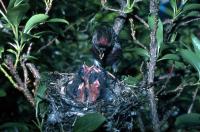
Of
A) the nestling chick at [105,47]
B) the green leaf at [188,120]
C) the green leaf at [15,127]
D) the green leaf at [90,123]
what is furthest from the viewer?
the nestling chick at [105,47]

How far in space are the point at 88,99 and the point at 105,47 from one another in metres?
0.28

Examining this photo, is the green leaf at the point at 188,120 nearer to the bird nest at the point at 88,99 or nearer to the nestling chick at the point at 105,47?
the bird nest at the point at 88,99

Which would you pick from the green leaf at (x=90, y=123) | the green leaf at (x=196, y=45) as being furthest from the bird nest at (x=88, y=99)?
the green leaf at (x=196, y=45)

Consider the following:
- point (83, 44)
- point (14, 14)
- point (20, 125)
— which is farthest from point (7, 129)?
point (83, 44)

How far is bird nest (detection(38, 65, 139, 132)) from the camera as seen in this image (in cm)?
161

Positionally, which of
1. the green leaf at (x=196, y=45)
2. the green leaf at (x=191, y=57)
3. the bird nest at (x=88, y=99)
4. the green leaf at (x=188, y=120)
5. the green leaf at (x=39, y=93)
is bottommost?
the green leaf at (x=188, y=120)

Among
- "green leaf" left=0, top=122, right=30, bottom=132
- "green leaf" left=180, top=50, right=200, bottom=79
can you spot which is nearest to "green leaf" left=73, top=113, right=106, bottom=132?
"green leaf" left=0, top=122, right=30, bottom=132

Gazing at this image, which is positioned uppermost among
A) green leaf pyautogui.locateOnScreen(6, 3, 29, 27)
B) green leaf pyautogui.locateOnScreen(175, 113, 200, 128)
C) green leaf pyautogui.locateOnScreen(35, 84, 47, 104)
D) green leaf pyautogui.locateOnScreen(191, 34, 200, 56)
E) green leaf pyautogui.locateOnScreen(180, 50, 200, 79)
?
green leaf pyautogui.locateOnScreen(6, 3, 29, 27)

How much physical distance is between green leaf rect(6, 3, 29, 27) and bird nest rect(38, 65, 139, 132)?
402 millimetres

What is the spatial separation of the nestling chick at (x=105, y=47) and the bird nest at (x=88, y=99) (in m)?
0.07

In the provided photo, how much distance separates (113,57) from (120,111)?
0.39m

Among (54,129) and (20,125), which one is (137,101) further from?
(20,125)

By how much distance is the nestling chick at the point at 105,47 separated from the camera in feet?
5.73

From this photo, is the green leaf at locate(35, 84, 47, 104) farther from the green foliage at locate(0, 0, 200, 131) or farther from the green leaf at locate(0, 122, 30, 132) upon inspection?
the green leaf at locate(0, 122, 30, 132)
